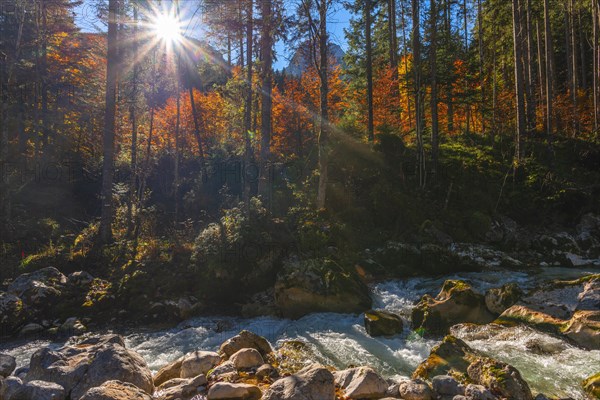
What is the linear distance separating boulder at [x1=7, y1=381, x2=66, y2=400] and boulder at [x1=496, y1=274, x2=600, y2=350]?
804cm

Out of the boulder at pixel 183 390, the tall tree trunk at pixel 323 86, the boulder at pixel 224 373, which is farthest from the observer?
the tall tree trunk at pixel 323 86

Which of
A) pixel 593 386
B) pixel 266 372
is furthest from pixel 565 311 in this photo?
pixel 266 372

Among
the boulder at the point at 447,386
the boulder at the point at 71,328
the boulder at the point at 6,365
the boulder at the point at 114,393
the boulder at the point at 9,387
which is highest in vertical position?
the boulder at the point at 114,393

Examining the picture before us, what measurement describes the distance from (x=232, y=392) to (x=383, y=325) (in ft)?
14.0

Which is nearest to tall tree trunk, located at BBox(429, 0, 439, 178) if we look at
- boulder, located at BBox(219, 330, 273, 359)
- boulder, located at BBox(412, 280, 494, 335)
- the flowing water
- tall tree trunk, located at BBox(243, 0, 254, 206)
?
the flowing water

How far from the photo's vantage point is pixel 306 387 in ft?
15.3

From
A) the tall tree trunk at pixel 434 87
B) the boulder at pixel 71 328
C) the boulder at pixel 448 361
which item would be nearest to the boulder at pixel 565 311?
the boulder at pixel 448 361

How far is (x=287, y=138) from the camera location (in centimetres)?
2436

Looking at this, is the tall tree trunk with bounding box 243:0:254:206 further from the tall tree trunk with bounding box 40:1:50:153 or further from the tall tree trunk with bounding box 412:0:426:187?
the tall tree trunk with bounding box 40:1:50:153

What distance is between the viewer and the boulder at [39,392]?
187 inches

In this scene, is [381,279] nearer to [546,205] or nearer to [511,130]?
[546,205]

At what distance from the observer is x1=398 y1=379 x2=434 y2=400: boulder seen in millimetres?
4875

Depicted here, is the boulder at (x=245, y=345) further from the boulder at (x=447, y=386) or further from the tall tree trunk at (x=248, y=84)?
the tall tree trunk at (x=248, y=84)

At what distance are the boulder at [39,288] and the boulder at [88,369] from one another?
210 inches
